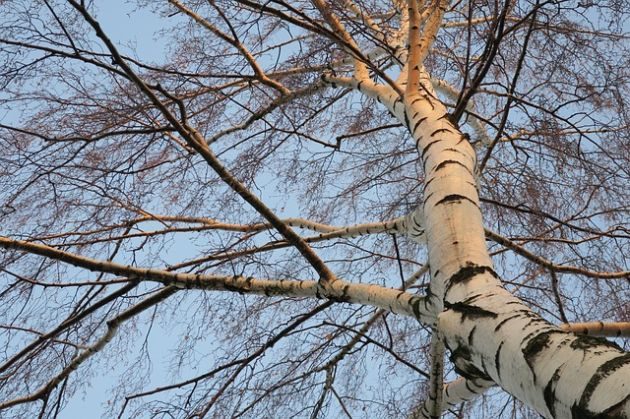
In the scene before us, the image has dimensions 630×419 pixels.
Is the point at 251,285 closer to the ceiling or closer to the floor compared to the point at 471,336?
closer to the ceiling

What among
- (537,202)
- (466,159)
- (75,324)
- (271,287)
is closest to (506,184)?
(537,202)

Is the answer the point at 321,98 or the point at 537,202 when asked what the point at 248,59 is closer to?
the point at 321,98

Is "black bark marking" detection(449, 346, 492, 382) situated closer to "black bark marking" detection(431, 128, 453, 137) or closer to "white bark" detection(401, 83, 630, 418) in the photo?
"white bark" detection(401, 83, 630, 418)

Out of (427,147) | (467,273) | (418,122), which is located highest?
(418,122)

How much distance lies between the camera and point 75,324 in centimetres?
268

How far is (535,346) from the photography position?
1.17 m

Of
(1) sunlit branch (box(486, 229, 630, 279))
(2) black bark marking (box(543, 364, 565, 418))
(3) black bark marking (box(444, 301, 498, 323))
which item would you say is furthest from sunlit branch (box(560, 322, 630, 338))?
(2) black bark marking (box(543, 364, 565, 418))

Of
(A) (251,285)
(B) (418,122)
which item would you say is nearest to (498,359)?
(A) (251,285)

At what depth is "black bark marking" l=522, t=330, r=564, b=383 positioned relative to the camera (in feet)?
3.79

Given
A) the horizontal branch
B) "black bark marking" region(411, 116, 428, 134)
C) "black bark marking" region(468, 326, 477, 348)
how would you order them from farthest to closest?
1. "black bark marking" region(411, 116, 428, 134)
2. the horizontal branch
3. "black bark marking" region(468, 326, 477, 348)

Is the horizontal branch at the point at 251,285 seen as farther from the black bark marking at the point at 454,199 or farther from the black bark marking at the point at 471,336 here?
the black bark marking at the point at 471,336

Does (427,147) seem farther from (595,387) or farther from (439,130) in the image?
(595,387)

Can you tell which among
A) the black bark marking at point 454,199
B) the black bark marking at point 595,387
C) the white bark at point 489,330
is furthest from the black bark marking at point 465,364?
the black bark marking at point 454,199

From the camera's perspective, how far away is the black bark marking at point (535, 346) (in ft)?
3.79
